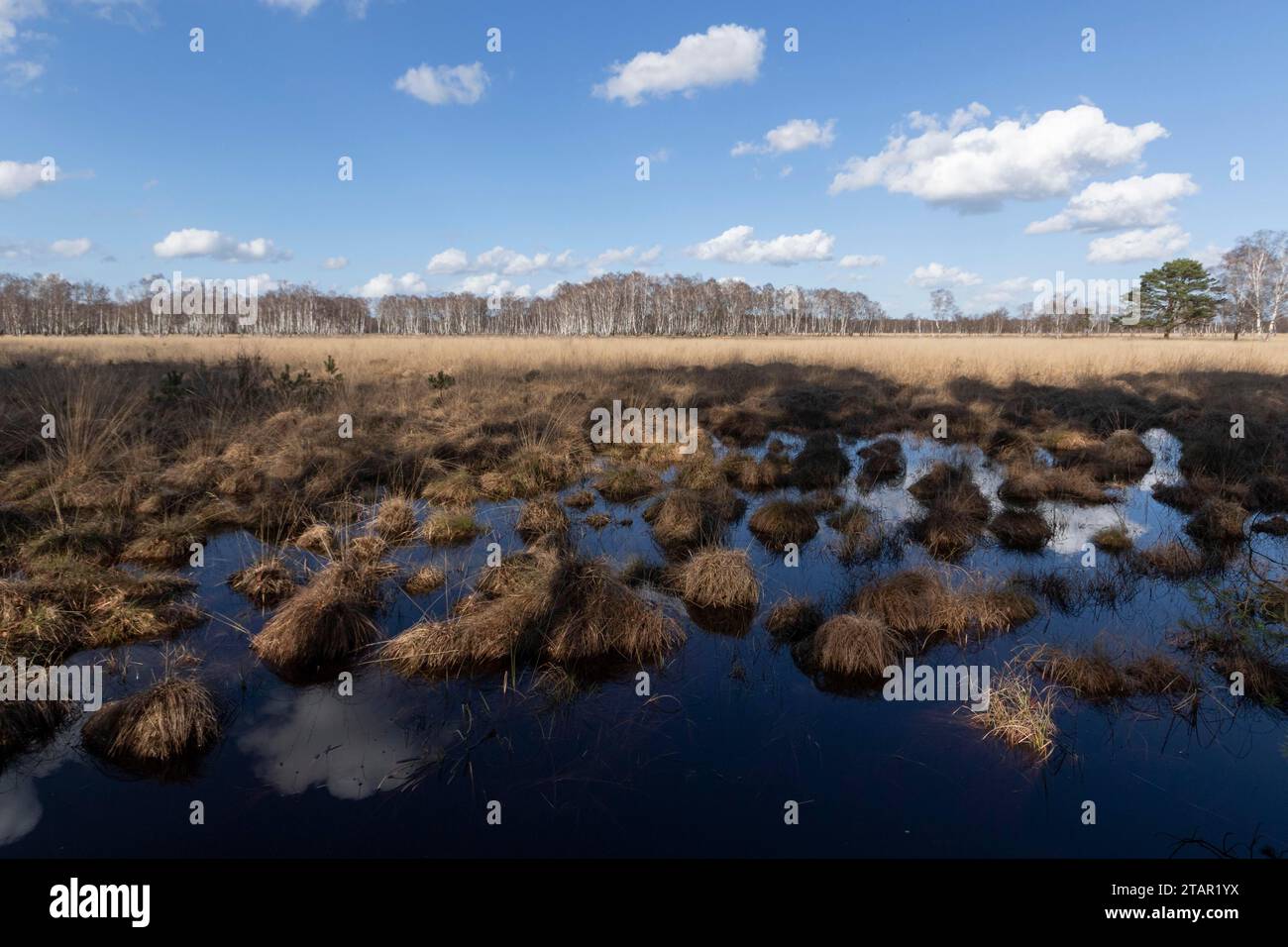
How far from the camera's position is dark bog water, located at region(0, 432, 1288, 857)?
3.42 meters

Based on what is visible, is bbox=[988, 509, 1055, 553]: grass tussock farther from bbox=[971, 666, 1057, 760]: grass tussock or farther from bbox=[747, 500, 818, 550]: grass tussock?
bbox=[971, 666, 1057, 760]: grass tussock

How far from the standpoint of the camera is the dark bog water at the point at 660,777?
3422mm

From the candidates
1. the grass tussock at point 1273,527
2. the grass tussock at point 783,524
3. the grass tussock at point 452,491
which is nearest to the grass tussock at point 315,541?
the grass tussock at point 452,491

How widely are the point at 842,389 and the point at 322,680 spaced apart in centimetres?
1665

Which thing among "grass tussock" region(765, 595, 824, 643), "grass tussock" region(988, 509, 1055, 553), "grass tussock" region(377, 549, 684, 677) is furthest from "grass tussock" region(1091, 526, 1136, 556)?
"grass tussock" region(377, 549, 684, 677)

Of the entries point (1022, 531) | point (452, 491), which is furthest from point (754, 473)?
point (452, 491)

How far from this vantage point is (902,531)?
798cm

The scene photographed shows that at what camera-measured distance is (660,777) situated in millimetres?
3910

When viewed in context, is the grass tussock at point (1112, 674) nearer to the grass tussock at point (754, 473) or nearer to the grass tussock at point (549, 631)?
the grass tussock at point (549, 631)

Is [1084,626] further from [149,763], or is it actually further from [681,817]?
[149,763]

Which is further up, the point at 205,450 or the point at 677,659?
the point at 205,450

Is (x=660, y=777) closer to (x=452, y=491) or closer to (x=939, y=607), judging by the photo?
(x=939, y=607)
